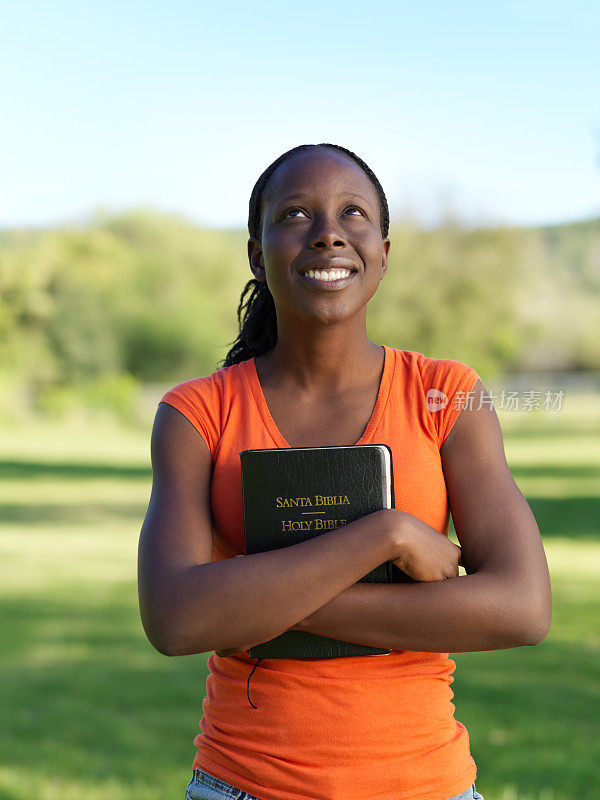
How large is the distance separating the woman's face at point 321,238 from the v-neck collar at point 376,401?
14 cm

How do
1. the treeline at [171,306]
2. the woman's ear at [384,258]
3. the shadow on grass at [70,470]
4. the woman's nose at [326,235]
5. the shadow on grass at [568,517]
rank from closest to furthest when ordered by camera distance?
1. the woman's nose at [326,235]
2. the woman's ear at [384,258]
3. the shadow on grass at [568,517]
4. the shadow on grass at [70,470]
5. the treeline at [171,306]

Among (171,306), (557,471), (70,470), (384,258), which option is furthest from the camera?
(171,306)

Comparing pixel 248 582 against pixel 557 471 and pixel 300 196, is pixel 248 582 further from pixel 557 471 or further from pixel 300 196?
pixel 557 471

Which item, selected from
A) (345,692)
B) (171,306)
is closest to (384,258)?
(345,692)

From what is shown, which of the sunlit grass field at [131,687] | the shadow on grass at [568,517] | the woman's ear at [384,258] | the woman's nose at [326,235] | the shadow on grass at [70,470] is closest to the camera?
the woman's nose at [326,235]

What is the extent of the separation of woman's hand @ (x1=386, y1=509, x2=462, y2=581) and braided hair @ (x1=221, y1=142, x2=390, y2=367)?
0.66 meters

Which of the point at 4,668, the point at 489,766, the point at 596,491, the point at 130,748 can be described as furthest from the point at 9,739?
the point at 596,491

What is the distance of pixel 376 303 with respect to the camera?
127 feet

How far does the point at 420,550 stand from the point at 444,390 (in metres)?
0.35

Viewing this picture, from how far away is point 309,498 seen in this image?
1.84m

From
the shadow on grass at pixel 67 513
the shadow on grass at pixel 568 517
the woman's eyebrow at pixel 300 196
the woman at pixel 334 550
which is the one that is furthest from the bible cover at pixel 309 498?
the shadow on grass at pixel 67 513

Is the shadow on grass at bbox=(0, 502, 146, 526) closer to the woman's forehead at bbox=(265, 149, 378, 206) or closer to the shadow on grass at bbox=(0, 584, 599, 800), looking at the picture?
the shadow on grass at bbox=(0, 584, 599, 800)

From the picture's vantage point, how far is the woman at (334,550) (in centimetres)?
178

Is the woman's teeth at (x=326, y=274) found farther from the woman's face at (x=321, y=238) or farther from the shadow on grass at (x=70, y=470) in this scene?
the shadow on grass at (x=70, y=470)
